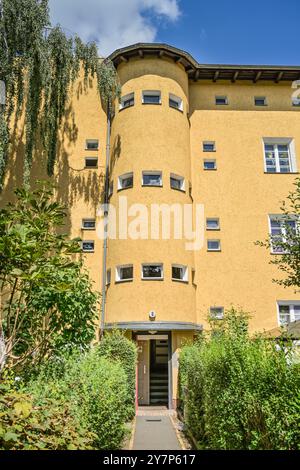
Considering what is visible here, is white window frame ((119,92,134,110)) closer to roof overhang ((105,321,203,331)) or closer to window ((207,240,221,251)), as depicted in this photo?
window ((207,240,221,251))

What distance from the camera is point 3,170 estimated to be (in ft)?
48.6

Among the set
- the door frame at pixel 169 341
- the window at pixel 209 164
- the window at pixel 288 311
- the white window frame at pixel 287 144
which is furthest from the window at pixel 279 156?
the door frame at pixel 169 341

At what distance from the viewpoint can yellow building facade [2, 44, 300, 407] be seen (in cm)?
1630

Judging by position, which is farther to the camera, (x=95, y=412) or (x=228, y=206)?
(x=228, y=206)

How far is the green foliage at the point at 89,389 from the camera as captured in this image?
581 centimetres

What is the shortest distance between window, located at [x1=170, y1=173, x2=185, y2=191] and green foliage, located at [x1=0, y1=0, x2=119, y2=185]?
19.7ft

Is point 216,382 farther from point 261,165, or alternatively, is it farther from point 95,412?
point 261,165

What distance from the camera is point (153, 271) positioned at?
642 inches

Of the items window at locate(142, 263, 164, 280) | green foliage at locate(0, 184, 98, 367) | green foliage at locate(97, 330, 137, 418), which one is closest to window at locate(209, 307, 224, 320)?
window at locate(142, 263, 164, 280)

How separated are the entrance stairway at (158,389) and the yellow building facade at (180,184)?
5 centimetres

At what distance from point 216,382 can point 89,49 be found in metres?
15.6

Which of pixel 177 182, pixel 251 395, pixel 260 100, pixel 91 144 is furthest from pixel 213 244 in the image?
pixel 251 395

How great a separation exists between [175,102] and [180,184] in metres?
4.76

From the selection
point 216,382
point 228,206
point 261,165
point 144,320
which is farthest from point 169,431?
point 261,165
